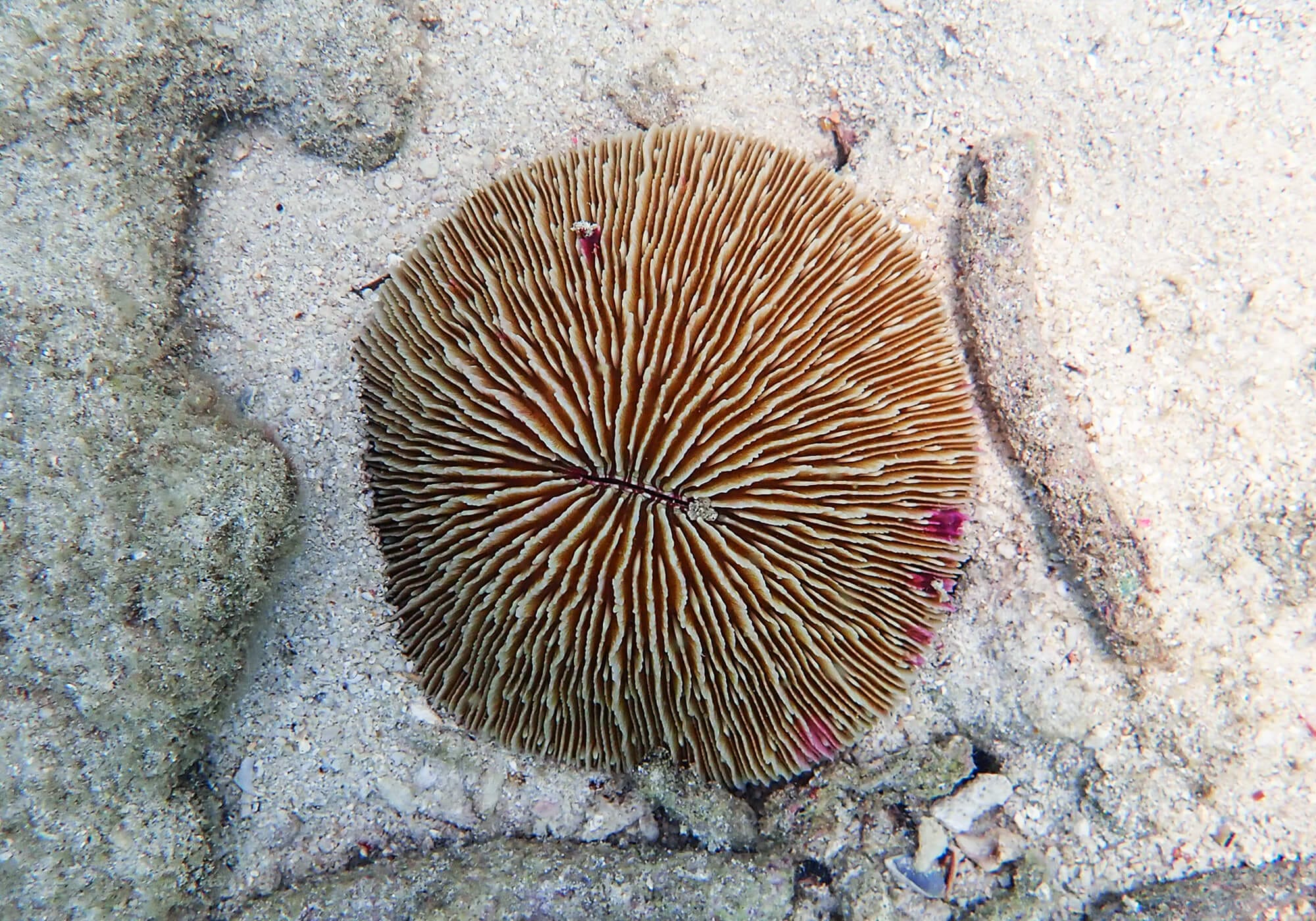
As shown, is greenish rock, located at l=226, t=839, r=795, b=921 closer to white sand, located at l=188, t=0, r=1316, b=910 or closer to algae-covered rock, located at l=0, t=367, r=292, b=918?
white sand, located at l=188, t=0, r=1316, b=910

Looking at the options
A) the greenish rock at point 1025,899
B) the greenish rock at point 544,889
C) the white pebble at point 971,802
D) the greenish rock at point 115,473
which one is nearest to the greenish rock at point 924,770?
the white pebble at point 971,802

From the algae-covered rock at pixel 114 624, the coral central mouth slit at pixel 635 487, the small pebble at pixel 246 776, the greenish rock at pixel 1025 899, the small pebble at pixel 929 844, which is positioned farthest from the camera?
the small pebble at pixel 246 776

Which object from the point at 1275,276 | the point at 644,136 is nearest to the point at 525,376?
the point at 644,136

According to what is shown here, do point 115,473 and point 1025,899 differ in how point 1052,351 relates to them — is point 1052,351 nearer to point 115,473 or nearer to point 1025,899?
point 1025,899

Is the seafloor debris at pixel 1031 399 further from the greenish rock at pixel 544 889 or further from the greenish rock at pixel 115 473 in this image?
the greenish rock at pixel 115 473

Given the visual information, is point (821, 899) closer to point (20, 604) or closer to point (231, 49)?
point (20, 604)

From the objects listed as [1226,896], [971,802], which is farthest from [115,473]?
[1226,896]

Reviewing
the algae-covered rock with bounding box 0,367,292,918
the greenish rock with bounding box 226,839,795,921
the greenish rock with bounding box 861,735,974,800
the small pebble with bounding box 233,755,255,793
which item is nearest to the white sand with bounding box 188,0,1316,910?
the small pebble with bounding box 233,755,255,793
